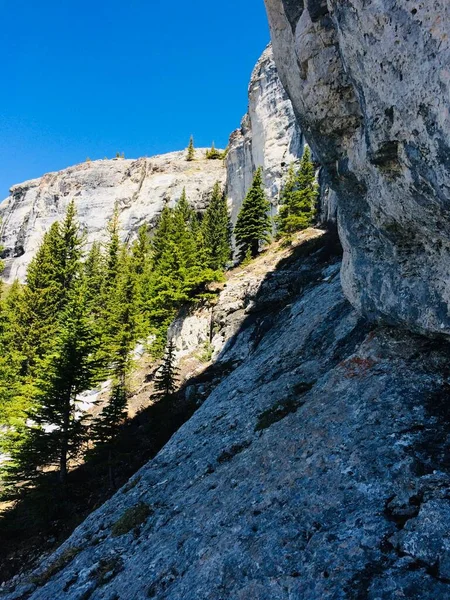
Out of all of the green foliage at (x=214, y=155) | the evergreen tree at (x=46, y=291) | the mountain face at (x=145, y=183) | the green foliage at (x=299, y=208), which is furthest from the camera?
the green foliage at (x=214, y=155)

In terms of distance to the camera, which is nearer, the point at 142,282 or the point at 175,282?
the point at 175,282

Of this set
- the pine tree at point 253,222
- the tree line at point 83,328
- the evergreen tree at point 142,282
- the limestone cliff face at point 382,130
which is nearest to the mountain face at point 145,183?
the tree line at point 83,328

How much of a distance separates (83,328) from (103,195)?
81.7m

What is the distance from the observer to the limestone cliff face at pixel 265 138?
219 feet

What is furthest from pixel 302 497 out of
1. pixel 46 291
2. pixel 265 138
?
pixel 265 138

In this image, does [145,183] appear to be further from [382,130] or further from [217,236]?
[382,130]

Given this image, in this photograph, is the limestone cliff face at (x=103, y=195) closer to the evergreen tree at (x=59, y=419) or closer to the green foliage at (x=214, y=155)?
the green foliage at (x=214, y=155)

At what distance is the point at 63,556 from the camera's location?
36.8 ft

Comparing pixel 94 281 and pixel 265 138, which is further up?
pixel 265 138

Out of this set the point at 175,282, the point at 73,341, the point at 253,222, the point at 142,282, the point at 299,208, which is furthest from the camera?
the point at 142,282

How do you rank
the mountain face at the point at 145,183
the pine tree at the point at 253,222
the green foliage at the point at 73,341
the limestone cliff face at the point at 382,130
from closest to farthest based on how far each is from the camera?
the limestone cliff face at the point at 382,130 → the green foliage at the point at 73,341 → the pine tree at the point at 253,222 → the mountain face at the point at 145,183

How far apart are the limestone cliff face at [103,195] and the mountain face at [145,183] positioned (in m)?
0.21

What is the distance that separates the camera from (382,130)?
7.71 m

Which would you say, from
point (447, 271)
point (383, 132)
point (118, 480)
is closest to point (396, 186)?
point (383, 132)
